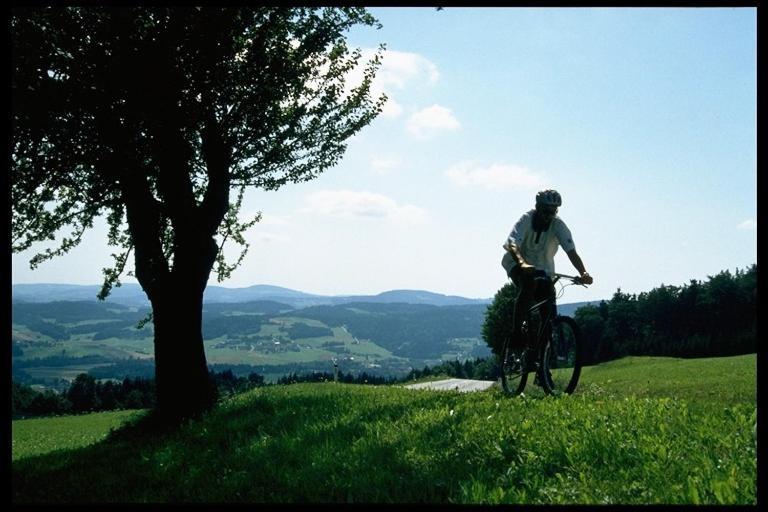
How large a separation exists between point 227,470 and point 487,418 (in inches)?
Answer: 131

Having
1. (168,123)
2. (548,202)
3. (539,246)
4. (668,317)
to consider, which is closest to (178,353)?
(168,123)

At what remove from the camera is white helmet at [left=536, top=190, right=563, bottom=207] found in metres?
8.91

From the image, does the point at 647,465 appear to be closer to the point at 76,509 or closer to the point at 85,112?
→ the point at 76,509

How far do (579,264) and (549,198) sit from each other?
1152mm

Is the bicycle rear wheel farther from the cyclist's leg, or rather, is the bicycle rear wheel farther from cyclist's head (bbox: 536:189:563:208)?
cyclist's head (bbox: 536:189:563:208)

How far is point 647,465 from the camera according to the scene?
520cm

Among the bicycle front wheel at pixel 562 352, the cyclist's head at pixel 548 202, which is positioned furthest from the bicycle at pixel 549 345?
the cyclist's head at pixel 548 202

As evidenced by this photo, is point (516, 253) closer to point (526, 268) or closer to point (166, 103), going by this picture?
point (526, 268)

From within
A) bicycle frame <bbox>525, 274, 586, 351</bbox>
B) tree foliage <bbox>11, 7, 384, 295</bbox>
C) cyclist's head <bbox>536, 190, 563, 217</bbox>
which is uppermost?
tree foliage <bbox>11, 7, 384, 295</bbox>

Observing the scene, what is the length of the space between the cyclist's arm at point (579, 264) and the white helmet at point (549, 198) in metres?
0.83

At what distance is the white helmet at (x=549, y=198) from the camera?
8.91 meters

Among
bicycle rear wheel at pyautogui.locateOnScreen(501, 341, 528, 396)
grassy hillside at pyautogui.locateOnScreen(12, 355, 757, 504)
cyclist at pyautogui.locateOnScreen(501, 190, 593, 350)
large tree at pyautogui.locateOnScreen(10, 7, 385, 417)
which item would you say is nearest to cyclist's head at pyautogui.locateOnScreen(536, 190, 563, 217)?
cyclist at pyautogui.locateOnScreen(501, 190, 593, 350)

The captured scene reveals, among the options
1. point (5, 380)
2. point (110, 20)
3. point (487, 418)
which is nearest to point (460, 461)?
point (487, 418)

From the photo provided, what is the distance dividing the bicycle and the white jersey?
1.02 feet
